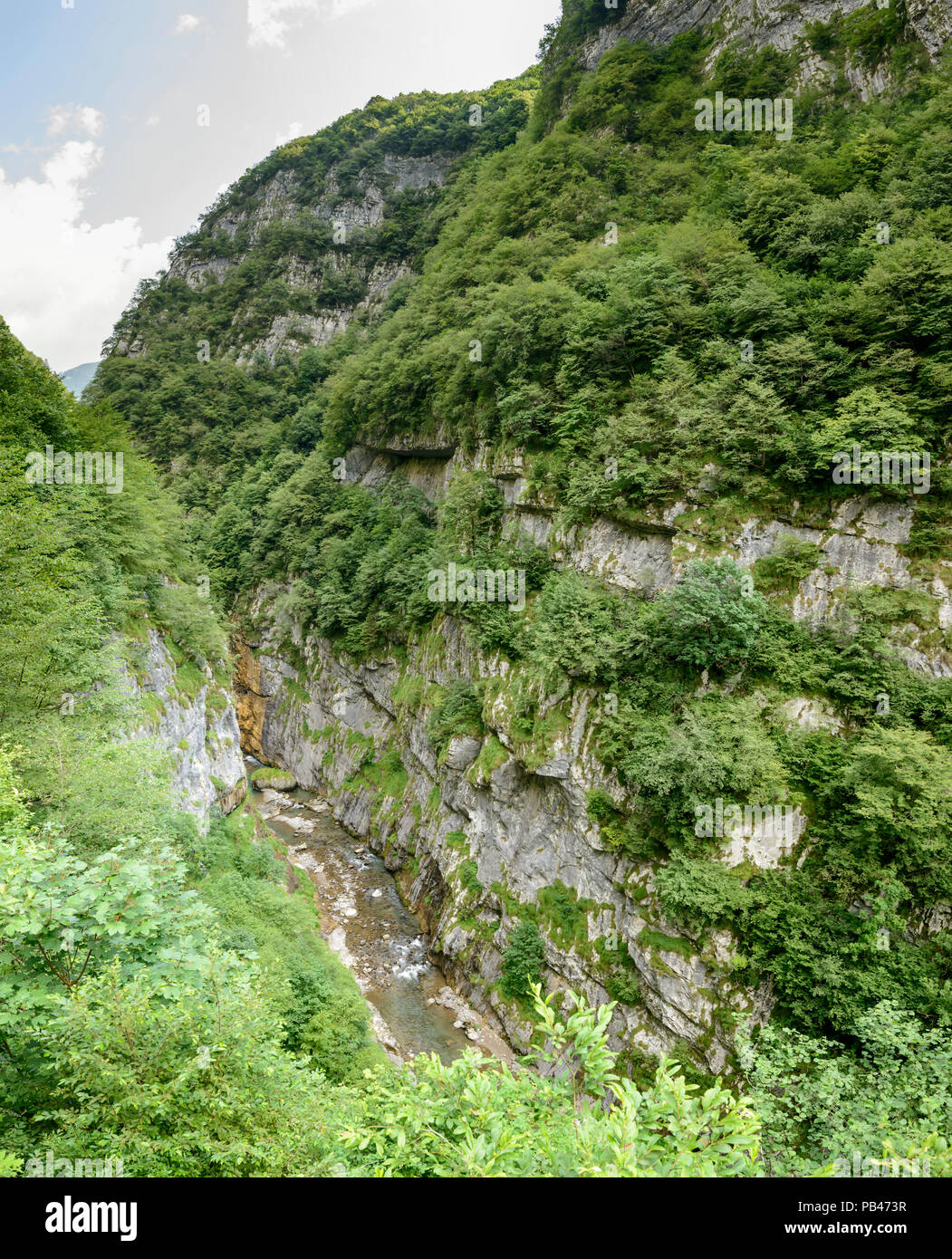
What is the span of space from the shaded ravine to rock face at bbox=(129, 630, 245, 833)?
637 cm

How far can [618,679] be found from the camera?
1538cm

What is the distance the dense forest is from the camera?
13.0 ft

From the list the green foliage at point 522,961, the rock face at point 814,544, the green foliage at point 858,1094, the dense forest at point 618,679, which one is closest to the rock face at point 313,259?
the dense forest at point 618,679

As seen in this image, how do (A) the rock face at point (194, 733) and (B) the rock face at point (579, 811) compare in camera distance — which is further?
(A) the rock face at point (194, 733)

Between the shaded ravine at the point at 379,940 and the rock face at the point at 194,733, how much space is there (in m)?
6.37

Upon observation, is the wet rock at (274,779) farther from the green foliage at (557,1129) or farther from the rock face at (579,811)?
the green foliage at (557,1129)

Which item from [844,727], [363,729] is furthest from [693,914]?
[363,729]

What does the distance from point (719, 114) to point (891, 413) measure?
73.5 feet

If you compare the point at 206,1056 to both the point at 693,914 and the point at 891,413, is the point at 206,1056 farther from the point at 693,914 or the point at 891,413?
the point at 891,413

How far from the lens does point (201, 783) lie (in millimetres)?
18016

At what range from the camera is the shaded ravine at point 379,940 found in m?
16.2

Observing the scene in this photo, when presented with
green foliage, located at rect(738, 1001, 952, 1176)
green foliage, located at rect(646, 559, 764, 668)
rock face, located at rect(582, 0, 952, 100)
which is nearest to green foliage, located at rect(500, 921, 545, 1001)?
green foliage, located at rect(738, 1001, 952, 1176)

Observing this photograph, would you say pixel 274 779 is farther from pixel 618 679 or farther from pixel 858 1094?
pixel 858 1094

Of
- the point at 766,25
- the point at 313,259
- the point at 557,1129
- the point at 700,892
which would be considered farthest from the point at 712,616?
the point at 313,259
